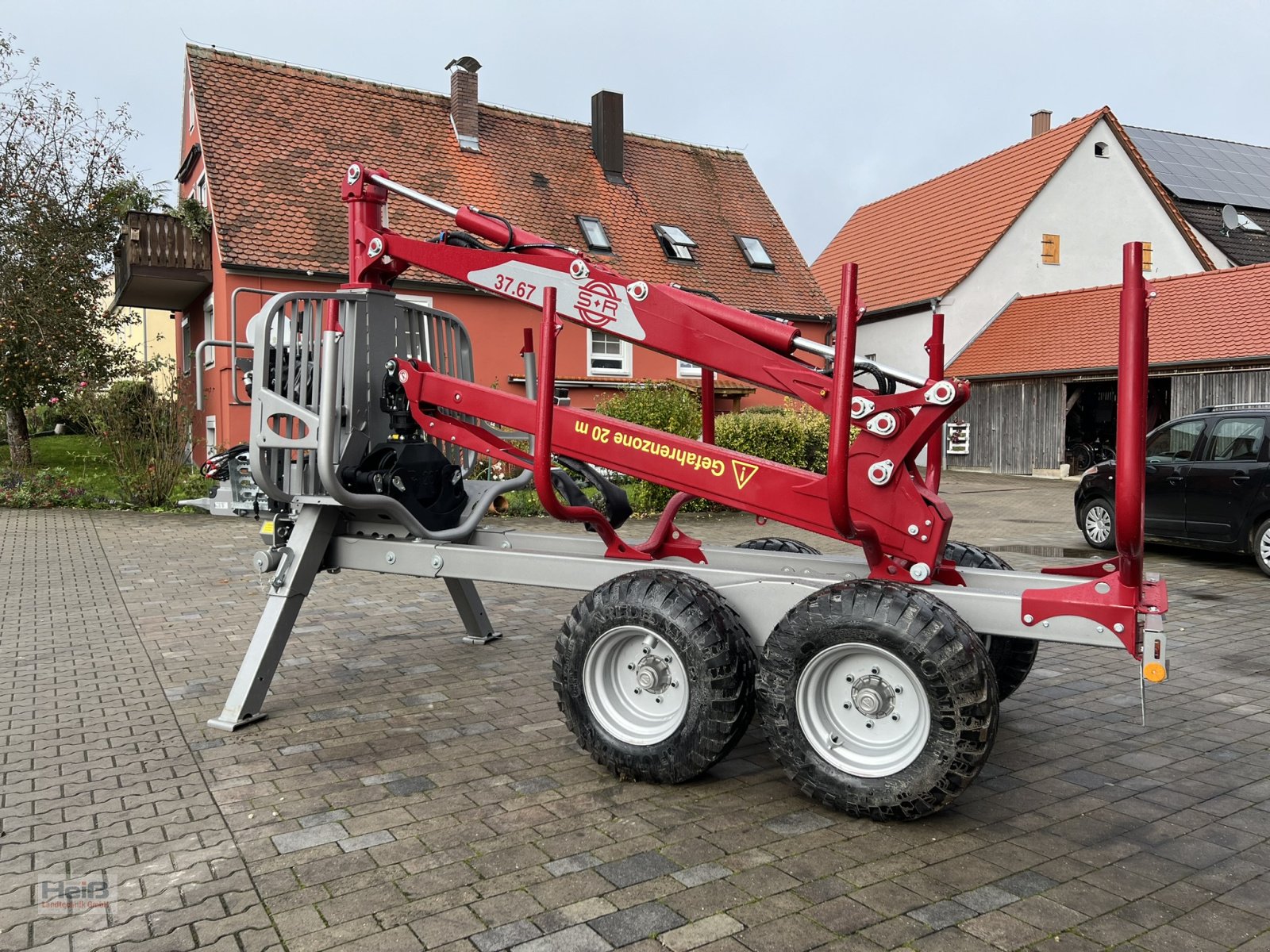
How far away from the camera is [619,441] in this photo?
4.80m

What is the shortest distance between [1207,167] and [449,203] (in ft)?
104

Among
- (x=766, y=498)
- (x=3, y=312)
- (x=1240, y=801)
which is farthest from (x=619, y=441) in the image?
(x=3, y=312)

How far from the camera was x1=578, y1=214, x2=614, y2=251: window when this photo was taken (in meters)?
23.4

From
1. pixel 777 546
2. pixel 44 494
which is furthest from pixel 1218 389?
pixel 44 494

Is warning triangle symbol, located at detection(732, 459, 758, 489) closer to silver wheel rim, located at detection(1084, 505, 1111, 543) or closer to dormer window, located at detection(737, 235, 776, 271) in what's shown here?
silver wheel rim, located at detection(1084, 505, 1111, 543)

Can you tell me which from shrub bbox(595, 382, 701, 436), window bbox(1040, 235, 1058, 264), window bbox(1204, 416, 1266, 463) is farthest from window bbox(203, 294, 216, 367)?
window bbox(1040, 235, 1058, 264)

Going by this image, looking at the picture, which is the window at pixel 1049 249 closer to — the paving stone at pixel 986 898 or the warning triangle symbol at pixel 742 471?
the warning triangle symbol at pixel 742 471

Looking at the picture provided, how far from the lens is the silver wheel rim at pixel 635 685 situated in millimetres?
4375

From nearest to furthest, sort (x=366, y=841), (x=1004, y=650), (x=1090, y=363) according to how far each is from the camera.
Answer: (x=366, y=841)
(x=1004, y=650)
(x=1090, y=363)

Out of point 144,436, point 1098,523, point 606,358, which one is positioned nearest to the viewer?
point 1098,523

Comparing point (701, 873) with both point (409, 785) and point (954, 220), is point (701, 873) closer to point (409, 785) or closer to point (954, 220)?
point (409, 785)

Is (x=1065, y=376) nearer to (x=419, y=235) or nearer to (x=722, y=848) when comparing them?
(x=419, y=235)

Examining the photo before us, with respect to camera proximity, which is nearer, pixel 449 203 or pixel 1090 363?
pixel 449 203

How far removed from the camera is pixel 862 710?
3982 mm
